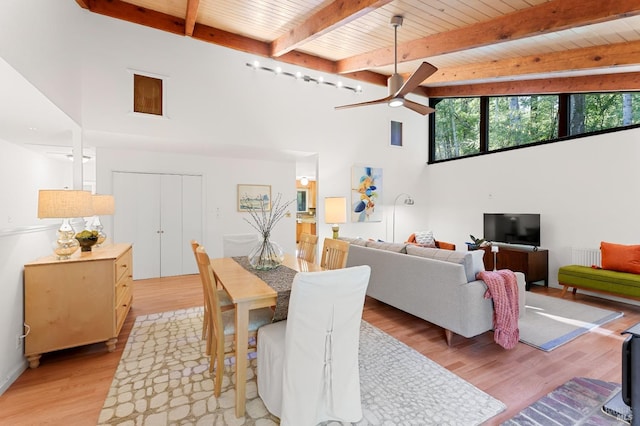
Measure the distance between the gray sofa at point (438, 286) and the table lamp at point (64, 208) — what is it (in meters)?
3.07

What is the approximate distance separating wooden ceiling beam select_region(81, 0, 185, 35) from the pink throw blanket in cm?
533

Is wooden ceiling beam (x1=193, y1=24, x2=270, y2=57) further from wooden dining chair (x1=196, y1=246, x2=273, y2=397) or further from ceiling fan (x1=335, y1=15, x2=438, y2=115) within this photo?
wooden dining chair (x1=196, y1=246, x2=273, y2=397)

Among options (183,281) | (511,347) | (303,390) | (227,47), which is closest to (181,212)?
(183,281)

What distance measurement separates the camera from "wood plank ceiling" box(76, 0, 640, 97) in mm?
3189

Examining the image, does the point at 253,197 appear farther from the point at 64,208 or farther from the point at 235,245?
the point at 64,208

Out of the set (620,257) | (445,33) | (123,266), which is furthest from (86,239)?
(620,257)

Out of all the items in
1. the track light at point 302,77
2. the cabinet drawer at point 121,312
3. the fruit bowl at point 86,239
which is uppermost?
the track light at point 302,77

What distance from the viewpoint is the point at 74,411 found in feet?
6.21

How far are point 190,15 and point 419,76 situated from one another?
3.12m

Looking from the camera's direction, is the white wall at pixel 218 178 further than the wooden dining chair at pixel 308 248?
Yes

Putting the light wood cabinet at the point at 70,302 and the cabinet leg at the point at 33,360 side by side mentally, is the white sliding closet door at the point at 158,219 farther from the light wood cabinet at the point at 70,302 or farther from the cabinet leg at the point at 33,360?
the cabinet leg at the point at 33,360

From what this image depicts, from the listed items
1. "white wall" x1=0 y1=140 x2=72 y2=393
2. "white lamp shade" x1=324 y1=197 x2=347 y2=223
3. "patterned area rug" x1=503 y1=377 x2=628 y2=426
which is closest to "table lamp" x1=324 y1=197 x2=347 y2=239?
"white lamp shade" x1=324 y1=197 x2=347 y2=223

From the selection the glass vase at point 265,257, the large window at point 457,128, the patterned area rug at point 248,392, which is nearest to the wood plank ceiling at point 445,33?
the large window at point 457,128

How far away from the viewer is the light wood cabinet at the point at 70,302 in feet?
7.82
